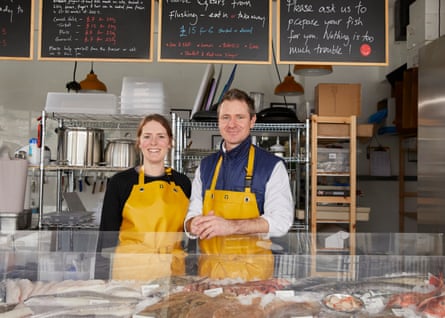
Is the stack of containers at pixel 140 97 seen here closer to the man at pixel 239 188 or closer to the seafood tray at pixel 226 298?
the man at pixel 239 188

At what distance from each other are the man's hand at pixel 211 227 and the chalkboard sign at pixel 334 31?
1.37m

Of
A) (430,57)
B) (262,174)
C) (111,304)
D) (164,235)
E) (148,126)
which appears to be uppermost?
(430,57)

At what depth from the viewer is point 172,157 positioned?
3.50m

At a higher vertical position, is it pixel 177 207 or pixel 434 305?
pixel 177 207

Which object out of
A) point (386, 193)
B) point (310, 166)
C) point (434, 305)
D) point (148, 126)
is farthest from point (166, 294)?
point (386, 193)

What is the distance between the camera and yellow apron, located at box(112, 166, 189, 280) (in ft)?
4.78

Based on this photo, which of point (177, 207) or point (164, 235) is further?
point (177, 207)

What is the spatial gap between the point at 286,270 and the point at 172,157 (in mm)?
2148

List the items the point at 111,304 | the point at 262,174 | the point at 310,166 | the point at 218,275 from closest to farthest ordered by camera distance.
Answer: the point at 111,304, the point at 218,275, the point at 262,174, the point at 310,166

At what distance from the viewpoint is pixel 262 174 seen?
2014 mm

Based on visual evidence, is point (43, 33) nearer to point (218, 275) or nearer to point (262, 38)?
point (262, 38)

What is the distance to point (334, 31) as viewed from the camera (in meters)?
2.79

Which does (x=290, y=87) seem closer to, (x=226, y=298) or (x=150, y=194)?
(x=150, y=194)

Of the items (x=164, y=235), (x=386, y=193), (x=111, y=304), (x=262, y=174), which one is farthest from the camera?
(x=386, y=193)
